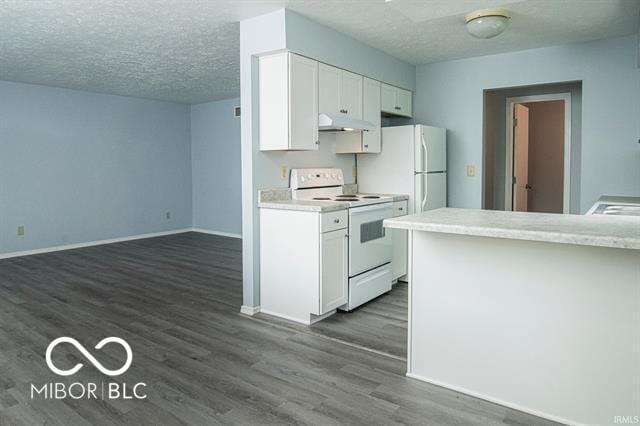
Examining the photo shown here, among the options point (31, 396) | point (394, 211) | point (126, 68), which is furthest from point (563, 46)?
point (31, 396)

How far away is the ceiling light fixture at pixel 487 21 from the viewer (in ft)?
10.7

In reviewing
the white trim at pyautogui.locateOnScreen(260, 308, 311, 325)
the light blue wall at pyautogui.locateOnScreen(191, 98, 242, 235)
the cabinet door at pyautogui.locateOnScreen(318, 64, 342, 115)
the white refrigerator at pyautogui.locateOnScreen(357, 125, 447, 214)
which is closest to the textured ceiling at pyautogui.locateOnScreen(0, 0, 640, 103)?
the cabinet door at pyautogui.locateOnScreen(318, 64, 342, 115)

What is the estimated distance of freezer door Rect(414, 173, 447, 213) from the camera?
4477 mm

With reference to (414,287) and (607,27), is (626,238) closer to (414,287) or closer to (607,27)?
(414,287)

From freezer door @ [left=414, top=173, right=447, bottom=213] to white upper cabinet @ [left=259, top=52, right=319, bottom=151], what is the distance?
4.62 feet

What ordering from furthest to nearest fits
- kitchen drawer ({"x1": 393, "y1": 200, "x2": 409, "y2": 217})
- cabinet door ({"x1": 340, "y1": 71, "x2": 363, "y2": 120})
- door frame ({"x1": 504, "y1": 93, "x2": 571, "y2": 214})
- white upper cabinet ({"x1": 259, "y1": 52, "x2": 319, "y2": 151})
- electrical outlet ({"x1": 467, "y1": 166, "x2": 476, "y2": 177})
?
door frame ({"x1": 504, "y1": 93, "x2": 571, "y2": 214}), electrical outlet ({"x1": 467, "y1": 166, "x2": 476, "y2": 177}), kitchen drawer ({"x1": 393, "y1": 200, "x2": 409, "y2": 217}), cabinet door ({"x1": 340, "y1": 71, "x2": 363, "y2": 120}), white upper cabinet ({"x1": 259, "y1": 52, "x2": 319, "y2": 151})

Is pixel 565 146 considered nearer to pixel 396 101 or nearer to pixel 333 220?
pixel 396 101

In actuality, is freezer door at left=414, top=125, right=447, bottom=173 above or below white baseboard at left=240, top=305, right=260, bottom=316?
above

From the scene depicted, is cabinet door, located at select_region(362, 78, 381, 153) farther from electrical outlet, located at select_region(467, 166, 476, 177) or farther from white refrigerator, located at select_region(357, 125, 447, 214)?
electrical outlet, located at select_region(467, 166, 476, 177)

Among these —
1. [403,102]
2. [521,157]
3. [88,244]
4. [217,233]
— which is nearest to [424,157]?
[403,102]

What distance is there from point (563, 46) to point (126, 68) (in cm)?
468

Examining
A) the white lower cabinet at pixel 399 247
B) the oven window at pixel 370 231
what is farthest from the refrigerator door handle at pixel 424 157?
the oven window at pixel 370 231

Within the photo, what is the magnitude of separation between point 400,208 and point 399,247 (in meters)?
0.39

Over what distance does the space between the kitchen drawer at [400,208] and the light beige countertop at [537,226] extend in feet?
5.79
